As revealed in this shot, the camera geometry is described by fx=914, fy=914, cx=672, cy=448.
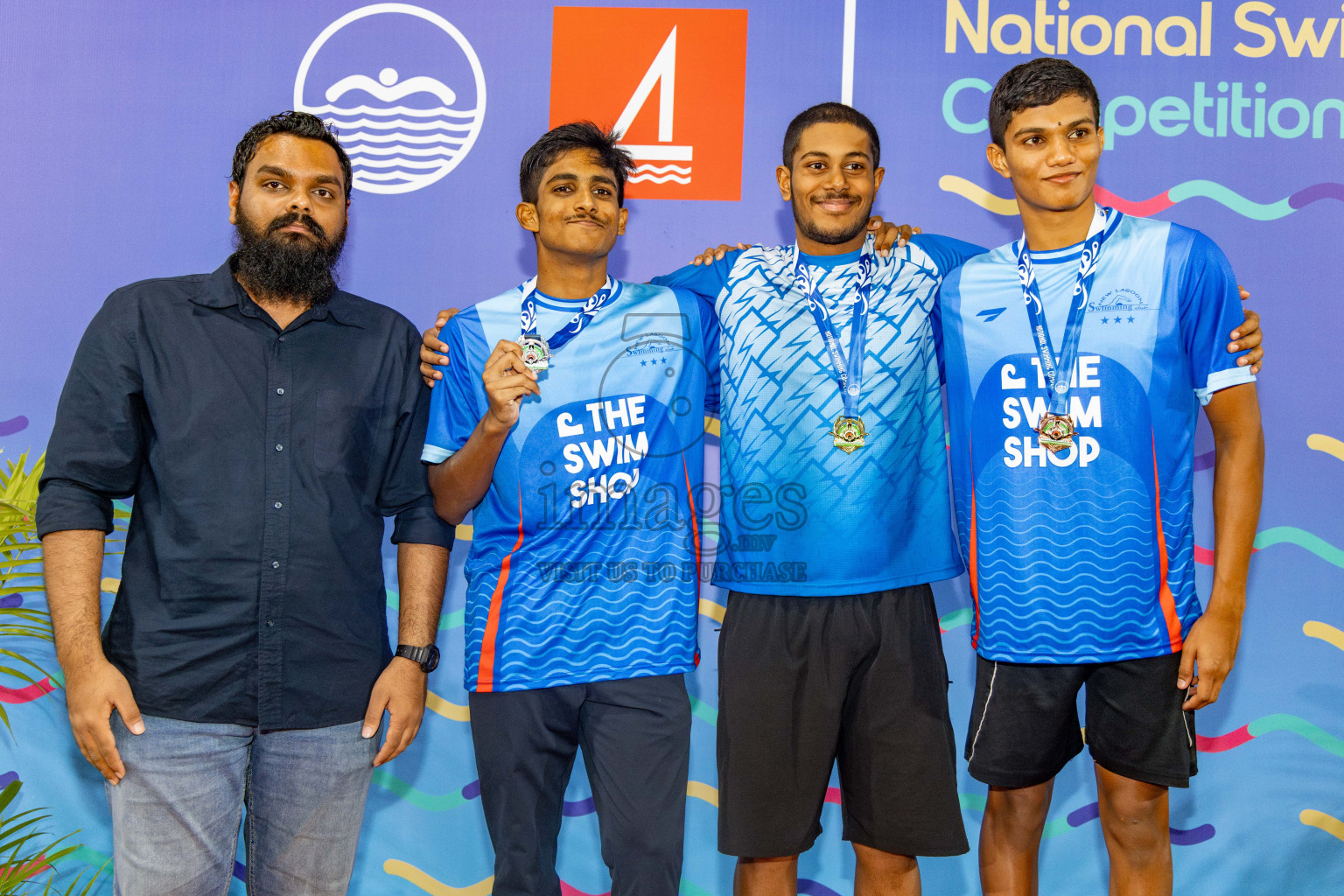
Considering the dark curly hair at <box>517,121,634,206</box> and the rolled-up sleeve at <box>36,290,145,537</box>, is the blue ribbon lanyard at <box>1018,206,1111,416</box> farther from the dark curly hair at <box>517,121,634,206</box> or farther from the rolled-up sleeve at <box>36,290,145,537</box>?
the rolled-up sleeve at <box>36,290,145,537</box>

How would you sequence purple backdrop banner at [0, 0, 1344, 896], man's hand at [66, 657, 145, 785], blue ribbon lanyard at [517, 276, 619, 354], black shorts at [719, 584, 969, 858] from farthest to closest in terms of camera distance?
purple backdrop banner at [0, 0, 1344, 896], blue ribbon lanyard at [517, 276, 619, 354], black shorts at [719, 584, 969, 858], man's hand at [66, 657, 145, 785]

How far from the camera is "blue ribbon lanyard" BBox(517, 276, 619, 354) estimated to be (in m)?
2.16

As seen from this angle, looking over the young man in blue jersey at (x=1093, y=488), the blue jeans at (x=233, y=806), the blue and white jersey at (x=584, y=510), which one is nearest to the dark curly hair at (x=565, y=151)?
the blue and white jersey at (x=584, y=510)

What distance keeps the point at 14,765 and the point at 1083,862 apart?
3.39 metres

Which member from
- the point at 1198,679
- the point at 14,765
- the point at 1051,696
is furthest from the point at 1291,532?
the point at 14,765

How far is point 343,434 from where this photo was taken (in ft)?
6.40

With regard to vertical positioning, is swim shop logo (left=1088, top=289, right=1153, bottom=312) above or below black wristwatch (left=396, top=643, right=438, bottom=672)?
above

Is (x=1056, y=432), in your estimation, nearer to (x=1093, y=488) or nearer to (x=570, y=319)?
(x=1093, y=488)

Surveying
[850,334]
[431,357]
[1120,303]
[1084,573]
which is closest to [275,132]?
[431,357]

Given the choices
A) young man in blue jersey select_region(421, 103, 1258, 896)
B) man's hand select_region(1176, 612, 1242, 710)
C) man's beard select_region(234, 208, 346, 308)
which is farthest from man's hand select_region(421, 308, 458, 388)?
man's hand select_region(1176, 612, 1242, 710)

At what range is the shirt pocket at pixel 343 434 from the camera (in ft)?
6.32

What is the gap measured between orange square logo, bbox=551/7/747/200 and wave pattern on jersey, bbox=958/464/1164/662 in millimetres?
1442

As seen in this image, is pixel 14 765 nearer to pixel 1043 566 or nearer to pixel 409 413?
pixel 409 413

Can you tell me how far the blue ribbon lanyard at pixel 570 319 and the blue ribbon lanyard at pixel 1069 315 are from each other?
0.98 m
